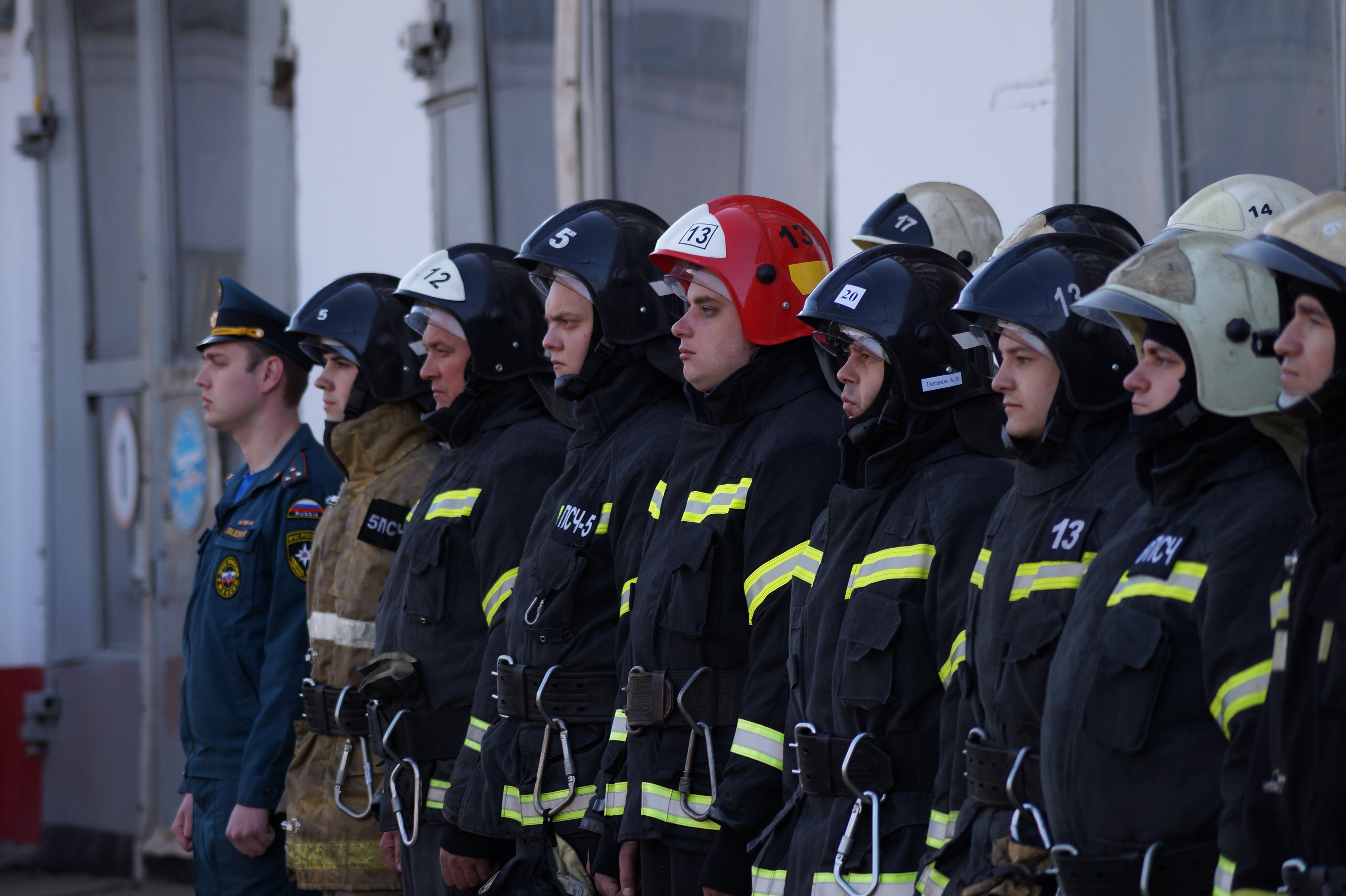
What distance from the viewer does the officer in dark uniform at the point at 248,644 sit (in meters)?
5.11

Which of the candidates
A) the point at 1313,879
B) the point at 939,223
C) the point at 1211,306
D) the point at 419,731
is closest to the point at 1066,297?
the point at 1211,306

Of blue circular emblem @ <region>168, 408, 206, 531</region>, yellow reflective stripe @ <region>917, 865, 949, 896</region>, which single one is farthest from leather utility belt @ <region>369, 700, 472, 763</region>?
blue circular emblem @ <region>168, 408, 206, 531</region>

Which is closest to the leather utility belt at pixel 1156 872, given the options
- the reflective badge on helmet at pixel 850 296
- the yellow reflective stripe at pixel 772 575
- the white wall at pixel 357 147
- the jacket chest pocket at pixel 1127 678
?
the jacket chest pocket at pixel 1127 678

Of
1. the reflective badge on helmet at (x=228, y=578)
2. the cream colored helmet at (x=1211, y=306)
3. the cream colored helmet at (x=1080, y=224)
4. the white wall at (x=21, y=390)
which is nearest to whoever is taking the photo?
the cream colored helmet at (x=1211, y=306)

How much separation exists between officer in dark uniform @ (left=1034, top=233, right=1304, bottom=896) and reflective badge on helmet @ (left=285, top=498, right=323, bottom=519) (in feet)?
10.5

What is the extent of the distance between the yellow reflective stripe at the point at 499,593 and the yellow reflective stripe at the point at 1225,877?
2.49 metres

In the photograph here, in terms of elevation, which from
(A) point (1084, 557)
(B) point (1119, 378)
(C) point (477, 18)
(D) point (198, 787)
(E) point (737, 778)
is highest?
(C) point (477, 18)

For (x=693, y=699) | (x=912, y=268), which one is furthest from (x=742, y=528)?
(x=912, y=268)

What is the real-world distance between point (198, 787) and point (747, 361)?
2.57 metres

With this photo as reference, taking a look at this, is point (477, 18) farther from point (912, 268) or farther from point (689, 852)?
point (689, 852)

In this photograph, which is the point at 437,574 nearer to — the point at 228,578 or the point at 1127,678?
the point at 228,578

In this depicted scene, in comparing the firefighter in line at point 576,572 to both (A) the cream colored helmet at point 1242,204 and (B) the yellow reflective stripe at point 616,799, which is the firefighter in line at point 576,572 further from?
(A) the cream colored helmet at point 1242,204

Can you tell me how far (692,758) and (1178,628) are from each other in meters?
1.42

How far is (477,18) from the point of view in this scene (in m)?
7.28
